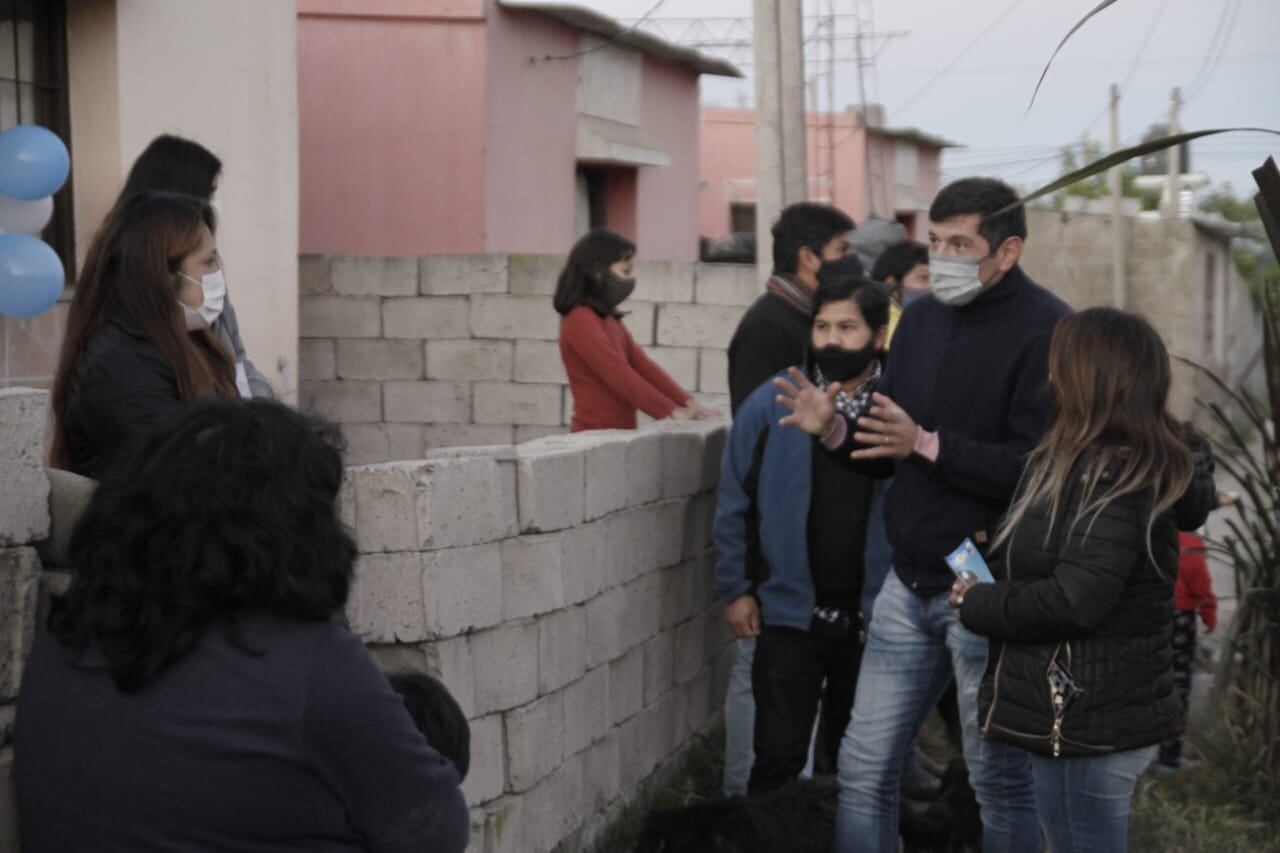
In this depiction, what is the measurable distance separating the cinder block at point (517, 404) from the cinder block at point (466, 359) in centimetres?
9

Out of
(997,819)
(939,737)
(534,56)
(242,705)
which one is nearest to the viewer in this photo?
(242,705)

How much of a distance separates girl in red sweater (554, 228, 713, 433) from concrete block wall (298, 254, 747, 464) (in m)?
3.42

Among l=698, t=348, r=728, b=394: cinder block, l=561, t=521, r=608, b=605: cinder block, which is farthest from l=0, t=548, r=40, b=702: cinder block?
l=698, t=348, r=728, b=394: cinder block

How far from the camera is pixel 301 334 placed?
11.2 meters

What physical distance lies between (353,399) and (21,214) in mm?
5032

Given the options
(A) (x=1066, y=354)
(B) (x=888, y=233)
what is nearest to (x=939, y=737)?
(A) (x=1066, y=354)

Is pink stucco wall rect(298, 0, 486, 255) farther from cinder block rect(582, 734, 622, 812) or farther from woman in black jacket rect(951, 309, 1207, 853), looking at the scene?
woman in black jacket rect(951, 309, 1207, 853)

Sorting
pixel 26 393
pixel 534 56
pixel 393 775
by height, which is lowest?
pixel 393 775

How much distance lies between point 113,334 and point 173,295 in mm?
156

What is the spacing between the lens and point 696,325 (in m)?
10.5

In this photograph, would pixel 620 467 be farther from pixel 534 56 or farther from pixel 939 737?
pixel 534 56

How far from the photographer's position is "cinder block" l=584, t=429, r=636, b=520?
16.0 feet

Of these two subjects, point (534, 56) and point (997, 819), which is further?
point (534, 56)

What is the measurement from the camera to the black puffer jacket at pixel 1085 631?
12.0 ft
